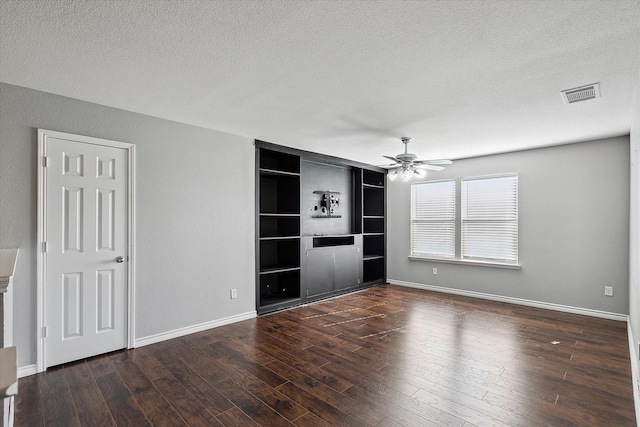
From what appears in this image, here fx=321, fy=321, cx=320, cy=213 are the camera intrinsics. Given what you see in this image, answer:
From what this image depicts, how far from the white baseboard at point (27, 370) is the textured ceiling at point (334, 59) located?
245 cm

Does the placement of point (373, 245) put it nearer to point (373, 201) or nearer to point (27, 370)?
point (373, 201)

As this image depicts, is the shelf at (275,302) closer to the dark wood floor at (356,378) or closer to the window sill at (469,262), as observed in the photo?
the dark wood floor at (356,378)

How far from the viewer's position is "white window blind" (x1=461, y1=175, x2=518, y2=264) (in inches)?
208

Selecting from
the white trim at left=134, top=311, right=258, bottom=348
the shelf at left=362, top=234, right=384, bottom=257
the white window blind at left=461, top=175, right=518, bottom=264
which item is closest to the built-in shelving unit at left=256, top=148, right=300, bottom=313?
the white trim at left=134, top=311, right=258, bottom=348

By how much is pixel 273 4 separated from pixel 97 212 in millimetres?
2729

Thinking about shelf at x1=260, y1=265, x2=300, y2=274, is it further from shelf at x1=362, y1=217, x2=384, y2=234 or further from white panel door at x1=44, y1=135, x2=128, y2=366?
shelf at x1=362, y1=217, x2=384, y2=234

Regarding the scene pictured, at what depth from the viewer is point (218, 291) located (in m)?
4.16

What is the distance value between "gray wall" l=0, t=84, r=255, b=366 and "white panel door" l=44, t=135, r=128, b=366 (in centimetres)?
13

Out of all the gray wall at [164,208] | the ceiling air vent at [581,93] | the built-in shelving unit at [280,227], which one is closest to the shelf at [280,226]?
the built-in shelving unit at [280,227]

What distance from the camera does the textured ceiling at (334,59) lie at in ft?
5.88

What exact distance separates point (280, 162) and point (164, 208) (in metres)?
2.23

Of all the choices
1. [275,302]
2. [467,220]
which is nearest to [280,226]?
[275,302]

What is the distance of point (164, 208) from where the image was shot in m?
3.68

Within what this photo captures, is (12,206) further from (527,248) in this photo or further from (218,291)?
(527,248)
